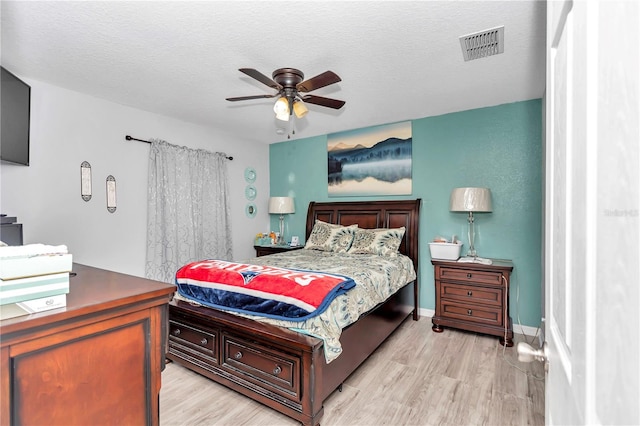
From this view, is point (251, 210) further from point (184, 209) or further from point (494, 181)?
point (494, 181)

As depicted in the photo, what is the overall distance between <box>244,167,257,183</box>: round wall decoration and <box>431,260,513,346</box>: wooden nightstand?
3024 millimetres

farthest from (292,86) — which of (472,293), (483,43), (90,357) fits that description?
(472,293)

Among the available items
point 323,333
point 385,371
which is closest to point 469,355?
point 385,371

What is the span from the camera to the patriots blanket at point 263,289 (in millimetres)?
1993

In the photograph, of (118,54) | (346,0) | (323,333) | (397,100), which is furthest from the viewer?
(397,100)

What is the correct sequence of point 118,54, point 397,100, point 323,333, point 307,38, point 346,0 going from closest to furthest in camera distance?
point 346,0 → point 323,333 → point 307,38 → point 118,54 → point 397,100

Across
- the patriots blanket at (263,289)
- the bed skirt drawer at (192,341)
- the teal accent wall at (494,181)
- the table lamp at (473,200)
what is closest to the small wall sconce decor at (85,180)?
the patriots blanket at (263,289)

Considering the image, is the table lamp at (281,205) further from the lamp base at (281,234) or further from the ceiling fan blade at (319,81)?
the ceiling fan blade at (319,81)

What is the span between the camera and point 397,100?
129 inches

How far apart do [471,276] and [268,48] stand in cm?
287

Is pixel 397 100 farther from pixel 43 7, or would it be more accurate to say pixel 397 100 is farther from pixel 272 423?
pixel 272 423

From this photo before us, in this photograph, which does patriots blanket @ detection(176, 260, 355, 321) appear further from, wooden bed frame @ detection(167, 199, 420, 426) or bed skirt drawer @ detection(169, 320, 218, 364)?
bed skirt drawer @ detection(169, 320, 218, 364)

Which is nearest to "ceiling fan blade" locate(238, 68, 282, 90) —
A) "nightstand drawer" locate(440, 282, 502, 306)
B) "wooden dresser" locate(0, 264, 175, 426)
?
"wooden dresser" locate(0, 264, 175, 426)

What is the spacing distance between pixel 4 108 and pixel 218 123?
85.8 inches
